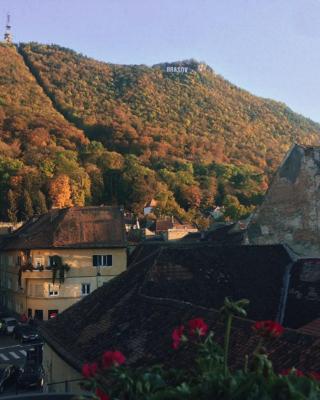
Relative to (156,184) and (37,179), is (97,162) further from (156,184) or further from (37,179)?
(37,179)

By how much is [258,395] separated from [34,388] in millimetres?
22943

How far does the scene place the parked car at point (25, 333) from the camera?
39625 millimetres

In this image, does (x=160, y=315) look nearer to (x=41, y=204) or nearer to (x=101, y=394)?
(x=101, y=394)

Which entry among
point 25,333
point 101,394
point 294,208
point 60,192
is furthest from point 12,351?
point 60,192

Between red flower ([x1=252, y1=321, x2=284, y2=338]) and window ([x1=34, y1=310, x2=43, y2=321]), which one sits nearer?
red flower ([x1=252, y1=321, x2=284, y2=338])

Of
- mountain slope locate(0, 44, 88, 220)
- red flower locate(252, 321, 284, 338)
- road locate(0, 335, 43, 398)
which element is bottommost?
road locate(0, 335, 43, 398)

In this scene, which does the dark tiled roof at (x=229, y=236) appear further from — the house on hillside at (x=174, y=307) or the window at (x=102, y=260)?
the window at (x=102, y=260)

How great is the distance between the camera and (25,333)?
3994cm

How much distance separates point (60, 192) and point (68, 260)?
171 feet

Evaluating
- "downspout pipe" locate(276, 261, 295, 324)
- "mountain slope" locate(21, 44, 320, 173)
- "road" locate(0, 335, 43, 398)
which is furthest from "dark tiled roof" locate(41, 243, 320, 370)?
"mountain slope" locate(21, 44, 320, 173)

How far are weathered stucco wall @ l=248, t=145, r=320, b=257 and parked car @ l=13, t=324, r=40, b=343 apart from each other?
23.0 meters

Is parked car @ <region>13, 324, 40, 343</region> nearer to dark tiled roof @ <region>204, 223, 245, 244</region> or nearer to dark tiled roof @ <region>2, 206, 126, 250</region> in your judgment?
dark tiled roof @ <region>2, 206, 126, 250</region>

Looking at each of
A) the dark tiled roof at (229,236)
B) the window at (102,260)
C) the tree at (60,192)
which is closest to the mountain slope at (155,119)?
the tree at (60,192)

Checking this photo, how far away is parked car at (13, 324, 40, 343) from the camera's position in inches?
1560
